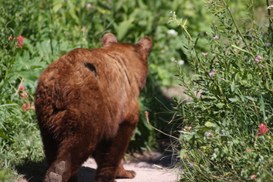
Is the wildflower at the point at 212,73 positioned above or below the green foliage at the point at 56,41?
above

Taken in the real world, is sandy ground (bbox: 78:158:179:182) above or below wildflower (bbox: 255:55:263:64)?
below

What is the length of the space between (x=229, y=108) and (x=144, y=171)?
6.42ft

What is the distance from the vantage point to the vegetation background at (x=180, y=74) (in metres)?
5.67

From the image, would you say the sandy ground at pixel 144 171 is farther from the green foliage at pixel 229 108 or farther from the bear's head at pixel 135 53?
the bear's head at pixel 135 53

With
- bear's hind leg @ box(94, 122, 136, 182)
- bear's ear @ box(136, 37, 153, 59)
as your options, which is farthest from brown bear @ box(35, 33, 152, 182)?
bear's ear @ box(136, 37, 153, 59)

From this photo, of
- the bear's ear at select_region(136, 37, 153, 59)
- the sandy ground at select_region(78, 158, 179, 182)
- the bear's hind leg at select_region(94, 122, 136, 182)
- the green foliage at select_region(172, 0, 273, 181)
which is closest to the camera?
the green foliage at select_region(172, 0, 273, 181)

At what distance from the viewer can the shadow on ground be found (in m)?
6.73

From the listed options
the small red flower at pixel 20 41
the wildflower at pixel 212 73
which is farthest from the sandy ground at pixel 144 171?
the small red flower at pixel 20 41

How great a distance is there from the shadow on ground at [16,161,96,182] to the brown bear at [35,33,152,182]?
44 centimetres

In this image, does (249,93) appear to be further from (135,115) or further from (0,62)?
(0,62)

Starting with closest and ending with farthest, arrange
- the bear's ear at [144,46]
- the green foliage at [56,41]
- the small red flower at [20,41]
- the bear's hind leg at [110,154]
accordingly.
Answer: the bear's hind leg at [110,154]
the green foliage at [56,41]
the bear's ear at [144,46]
the small red flower at [20,41]

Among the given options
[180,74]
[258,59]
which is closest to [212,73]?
[180,74]

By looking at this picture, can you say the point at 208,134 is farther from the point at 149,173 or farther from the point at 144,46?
the point at 144,46

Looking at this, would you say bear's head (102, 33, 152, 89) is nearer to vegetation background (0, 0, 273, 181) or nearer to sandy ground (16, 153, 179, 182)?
vegetation background (0, 0, 273, 181)
